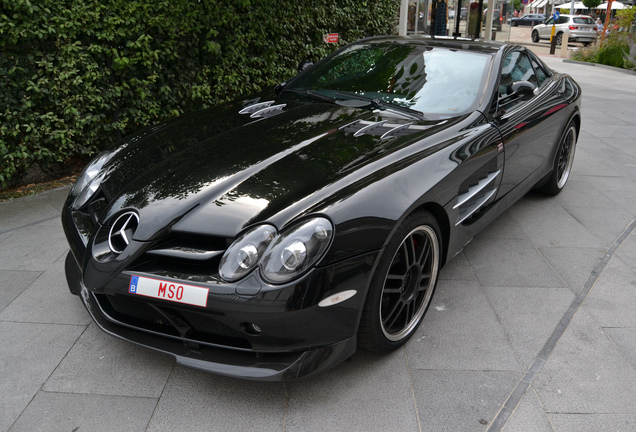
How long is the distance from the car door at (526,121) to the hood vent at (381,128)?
2.12ft

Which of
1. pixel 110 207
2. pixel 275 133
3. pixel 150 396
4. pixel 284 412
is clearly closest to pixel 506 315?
pixel 284 412

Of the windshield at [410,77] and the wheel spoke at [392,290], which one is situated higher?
the windshield at [410,77]

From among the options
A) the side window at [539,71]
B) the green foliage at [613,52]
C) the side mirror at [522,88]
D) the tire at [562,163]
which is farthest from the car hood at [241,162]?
the green foliage at [613,52]

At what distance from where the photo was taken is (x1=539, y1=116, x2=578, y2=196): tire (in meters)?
4.61

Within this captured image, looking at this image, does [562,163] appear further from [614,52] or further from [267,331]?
[614,52]

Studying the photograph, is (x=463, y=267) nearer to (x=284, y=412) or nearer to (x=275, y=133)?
(x=275, y=133)

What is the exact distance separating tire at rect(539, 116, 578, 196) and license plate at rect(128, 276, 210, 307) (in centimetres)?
346

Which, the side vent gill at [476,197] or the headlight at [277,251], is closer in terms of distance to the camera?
the headlight at [277,251]

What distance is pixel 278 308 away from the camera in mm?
2082

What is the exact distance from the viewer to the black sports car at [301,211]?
2.16 m

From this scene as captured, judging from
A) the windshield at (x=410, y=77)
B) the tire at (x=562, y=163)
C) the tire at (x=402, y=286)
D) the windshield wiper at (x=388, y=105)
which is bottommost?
the tire at (x=562, y=163)

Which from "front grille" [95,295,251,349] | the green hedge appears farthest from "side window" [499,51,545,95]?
the green hedge

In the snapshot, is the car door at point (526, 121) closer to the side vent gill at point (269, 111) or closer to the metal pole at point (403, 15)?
the side vent gill at point (269, 111)

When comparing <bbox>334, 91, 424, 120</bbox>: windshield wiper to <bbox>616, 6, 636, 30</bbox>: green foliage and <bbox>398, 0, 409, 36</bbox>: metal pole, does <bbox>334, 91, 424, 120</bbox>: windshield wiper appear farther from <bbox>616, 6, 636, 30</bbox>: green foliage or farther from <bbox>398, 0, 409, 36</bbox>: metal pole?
<bbox>616, 6, 636, 30</bbox>: green foliage
